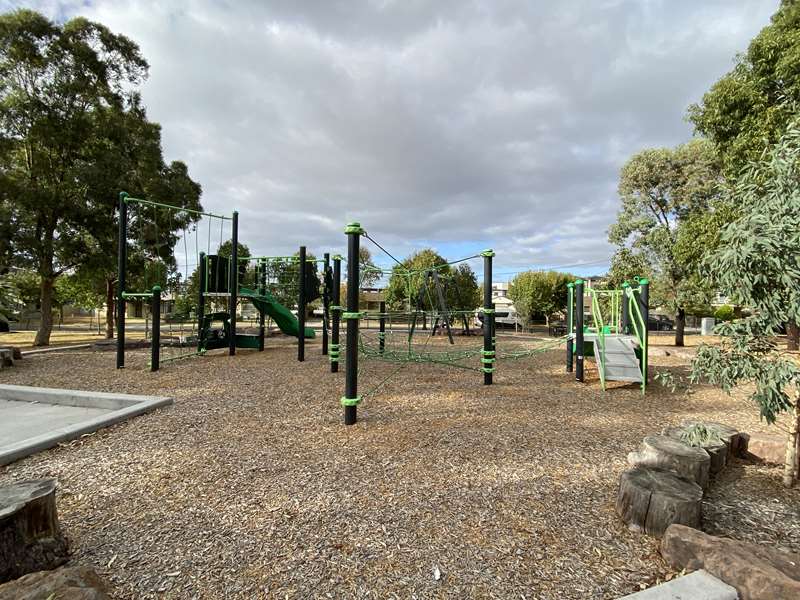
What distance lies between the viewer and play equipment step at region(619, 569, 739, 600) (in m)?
1.65

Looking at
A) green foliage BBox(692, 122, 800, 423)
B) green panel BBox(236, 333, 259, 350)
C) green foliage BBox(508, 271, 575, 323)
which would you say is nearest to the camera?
green foliage BBox(692, 122, 800, 423)

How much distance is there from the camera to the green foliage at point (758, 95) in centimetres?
767

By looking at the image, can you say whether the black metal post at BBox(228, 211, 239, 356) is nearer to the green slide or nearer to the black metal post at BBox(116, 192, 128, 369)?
the green slide

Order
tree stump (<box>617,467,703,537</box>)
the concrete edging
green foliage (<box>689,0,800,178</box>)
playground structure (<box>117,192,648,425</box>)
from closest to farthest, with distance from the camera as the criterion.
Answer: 1. tree stump (<box>617,467,703,537</box>)
2. the concrete edging
3. playground structure (<box>117,192,648,425</box>)
4. green foliage (<box>689,0,800,178</box>)

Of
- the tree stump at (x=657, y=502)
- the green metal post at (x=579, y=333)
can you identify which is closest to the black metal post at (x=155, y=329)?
the green metal post at (x=579, y=333)

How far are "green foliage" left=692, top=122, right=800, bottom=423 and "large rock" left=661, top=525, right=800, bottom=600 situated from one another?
3.46 feet

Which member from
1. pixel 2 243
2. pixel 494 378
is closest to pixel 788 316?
pixel 494 378

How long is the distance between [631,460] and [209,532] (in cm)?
292

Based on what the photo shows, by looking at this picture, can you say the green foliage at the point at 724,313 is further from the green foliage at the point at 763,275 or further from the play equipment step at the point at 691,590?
the play equipment step at the point at 691,590

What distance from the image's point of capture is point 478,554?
6.68ft

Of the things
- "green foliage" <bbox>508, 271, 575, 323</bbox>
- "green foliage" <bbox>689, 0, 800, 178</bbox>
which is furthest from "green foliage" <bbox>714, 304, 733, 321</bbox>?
"green foliage" <bbox>689, 0, 800, 178</bbox>

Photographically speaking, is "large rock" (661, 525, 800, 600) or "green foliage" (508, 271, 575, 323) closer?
"large rock" (661, 525, 800, 600)

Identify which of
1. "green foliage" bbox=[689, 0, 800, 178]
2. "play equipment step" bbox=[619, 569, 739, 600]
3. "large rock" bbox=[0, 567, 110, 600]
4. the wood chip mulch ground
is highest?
"green foliage" bbox=[689, 0, 800, 178]

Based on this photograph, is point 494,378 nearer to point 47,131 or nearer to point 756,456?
point 756,456
